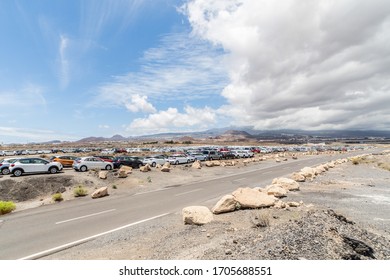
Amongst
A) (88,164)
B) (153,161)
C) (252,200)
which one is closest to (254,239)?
(252,200)

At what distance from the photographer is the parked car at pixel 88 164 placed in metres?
29.9

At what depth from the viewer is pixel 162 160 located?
40656 millimetres

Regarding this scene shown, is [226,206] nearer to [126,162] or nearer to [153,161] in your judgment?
[126,162]

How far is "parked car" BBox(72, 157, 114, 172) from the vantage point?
1179 inches

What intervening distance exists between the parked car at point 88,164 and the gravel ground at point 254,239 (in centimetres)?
2229

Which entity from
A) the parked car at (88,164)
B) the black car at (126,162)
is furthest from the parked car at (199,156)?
the parked car at (88,164)

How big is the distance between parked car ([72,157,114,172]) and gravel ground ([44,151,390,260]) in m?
22.3

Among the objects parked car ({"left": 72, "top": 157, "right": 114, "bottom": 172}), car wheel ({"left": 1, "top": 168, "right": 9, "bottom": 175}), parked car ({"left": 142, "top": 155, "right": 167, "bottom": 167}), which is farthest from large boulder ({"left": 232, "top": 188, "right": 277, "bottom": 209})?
parked car ({"left": 142, "top": 155, "right": 167, "bottom": 167})

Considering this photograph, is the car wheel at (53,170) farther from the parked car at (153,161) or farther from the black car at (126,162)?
the parked car at (153,161)

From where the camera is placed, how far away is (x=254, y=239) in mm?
7555

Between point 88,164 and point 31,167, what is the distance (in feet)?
20.2

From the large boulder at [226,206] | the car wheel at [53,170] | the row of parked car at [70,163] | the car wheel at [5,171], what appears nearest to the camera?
the large boulder at [226,206]

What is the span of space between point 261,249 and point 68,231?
7666 mm

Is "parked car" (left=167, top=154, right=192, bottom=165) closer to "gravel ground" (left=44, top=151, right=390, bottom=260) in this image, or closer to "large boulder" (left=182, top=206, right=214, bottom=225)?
"gravel ground" (left=44, top=151, right=390, bottom=260)
